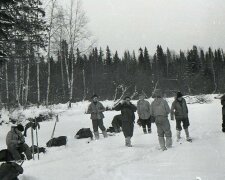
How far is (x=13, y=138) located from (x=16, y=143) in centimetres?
19

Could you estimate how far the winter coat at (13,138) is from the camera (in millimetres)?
11991

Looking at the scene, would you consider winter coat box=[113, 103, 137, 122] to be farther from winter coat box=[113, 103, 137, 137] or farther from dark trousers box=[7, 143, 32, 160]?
dark trousers box=[7, 143, 32, 160]

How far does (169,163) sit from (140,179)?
1513mm

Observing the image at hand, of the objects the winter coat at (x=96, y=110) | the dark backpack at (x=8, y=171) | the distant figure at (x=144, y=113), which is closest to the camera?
the dark backpack at (x=8, y=171)

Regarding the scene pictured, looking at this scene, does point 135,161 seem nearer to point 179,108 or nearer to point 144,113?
point 179,108

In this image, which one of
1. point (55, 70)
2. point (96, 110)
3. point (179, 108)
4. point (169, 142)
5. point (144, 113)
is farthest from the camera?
point (55, 70)

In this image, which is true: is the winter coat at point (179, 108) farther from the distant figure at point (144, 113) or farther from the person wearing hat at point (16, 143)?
the person wearing hat at point (16, 143)

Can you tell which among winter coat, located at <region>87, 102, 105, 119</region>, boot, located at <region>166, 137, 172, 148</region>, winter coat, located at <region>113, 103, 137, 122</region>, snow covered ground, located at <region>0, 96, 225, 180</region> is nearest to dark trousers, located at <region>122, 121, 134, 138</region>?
winter coat, located at <region>113, 103, 137, 122</region>

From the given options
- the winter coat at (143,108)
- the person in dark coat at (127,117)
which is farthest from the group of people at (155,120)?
the winter coat at (143,108)

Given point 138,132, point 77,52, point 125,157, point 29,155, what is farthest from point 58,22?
point 125,157

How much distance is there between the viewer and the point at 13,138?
12.1m

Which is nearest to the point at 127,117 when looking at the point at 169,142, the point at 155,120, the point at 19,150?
the point at 155,120

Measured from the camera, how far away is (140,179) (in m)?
7.83

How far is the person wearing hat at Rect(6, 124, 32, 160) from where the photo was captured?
11930 mm
